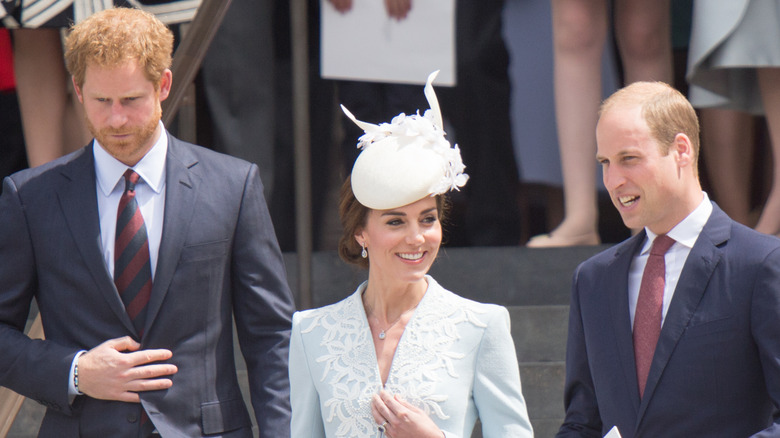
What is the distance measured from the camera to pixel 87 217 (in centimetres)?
310

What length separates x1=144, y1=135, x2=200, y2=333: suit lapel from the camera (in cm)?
306

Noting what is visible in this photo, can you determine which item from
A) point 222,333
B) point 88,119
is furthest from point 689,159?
point 88,119

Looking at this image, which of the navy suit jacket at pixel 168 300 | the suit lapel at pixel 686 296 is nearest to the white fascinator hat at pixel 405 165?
the navy suit jacket at pixel 168 300

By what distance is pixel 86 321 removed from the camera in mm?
3064

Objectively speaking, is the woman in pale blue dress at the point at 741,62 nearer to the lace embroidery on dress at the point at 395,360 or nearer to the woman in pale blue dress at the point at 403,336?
the woman in pale blue dress at the point at 403,336

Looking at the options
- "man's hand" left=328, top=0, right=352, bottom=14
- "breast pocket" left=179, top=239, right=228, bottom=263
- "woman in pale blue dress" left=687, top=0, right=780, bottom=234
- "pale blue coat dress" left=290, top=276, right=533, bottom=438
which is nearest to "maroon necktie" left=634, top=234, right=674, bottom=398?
"pale blue coat dress" left=290, top=276, right=533, bottom=438

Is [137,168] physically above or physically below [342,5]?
below

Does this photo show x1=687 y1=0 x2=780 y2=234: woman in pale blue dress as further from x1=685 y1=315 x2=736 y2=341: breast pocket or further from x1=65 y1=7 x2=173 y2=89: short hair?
x1=65 y1=7 x2=173 y2=89: short hair

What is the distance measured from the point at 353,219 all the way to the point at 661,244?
792 mm

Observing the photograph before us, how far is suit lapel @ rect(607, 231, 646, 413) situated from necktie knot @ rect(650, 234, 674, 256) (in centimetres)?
8

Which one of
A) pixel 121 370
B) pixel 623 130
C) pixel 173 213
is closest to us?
pixel 623 130

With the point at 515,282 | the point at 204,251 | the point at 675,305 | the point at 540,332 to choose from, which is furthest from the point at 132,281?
the point at 515,282

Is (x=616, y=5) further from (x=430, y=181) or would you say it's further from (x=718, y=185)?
(x=430, y=181)

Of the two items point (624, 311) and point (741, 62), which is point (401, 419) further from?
point (741, 62)
